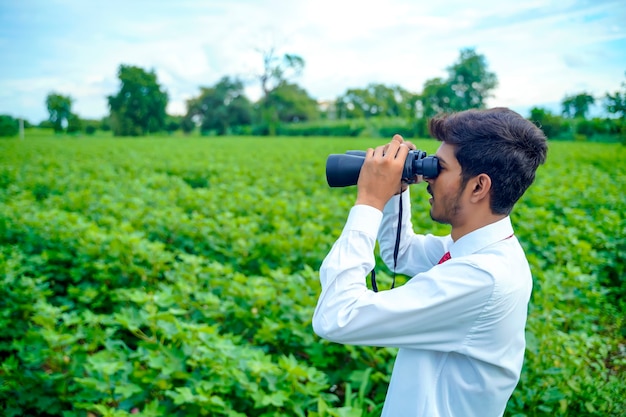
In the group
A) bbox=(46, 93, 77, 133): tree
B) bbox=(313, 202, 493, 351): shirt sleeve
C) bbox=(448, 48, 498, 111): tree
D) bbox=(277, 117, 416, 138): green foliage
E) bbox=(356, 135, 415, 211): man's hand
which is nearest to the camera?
bbox=(313, 202, 493, 351): shirt sleeve

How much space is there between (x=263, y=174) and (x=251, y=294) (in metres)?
7.01

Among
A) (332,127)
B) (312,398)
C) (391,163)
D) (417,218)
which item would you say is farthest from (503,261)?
(332,127)

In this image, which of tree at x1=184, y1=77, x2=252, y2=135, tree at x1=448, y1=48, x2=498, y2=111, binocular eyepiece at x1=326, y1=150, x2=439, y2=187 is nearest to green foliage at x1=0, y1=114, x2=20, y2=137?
tree at x1=184, y1=77, x2=252, y2=135

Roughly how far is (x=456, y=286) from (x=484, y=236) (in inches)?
8.8

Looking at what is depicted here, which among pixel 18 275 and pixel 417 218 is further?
pixel 417 218

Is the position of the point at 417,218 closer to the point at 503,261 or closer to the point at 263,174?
the point at 503,261

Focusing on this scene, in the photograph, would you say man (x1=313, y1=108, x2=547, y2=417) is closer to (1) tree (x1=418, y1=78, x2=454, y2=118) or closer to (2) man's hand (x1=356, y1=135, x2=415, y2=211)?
(2) man's hand (x1=356, y1=135, x2=415, y2=211)

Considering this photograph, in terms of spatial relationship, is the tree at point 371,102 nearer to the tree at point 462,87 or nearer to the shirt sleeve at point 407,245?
the tree at point 462,87

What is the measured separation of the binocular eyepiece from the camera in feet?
4.30

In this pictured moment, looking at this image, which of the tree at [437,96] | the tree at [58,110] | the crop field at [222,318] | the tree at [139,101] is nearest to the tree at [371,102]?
the tree at [139,101]

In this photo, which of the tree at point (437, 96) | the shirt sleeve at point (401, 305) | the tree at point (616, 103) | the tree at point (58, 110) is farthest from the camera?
the tree at point (58, 110)

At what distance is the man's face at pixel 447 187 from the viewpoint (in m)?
1.31

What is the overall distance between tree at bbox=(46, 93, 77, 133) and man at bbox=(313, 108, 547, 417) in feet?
215

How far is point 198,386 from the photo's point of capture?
7.04ft
